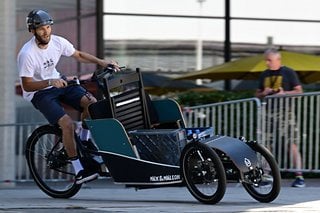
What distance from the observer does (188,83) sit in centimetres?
1756

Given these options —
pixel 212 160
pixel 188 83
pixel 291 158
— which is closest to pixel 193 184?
pixel 212 160

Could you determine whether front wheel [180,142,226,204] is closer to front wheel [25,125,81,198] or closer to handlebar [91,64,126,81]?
handlebar [91,64,126,81]

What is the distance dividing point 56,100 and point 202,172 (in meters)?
1.73

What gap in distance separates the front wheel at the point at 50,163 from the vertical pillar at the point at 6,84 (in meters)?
1.47

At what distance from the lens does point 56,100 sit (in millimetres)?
9242

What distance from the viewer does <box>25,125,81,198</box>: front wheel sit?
9.48 meters

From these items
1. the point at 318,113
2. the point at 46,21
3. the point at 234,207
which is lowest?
the point at 234,207

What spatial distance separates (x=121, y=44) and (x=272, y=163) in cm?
925

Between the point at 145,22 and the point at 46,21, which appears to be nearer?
the point at 46,21

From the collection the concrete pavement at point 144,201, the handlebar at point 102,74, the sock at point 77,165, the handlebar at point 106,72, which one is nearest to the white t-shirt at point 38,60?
the handlebar at point 102,74

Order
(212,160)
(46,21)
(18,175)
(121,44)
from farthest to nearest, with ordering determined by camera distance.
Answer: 1. (121,44)
2. (18,175)
3. (46,21)
4. (212,160)

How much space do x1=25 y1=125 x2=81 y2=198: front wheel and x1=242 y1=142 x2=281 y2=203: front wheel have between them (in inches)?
71.6

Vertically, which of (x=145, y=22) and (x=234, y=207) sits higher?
(x=145, y=22)

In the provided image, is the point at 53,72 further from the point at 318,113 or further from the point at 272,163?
the point at 318,113
